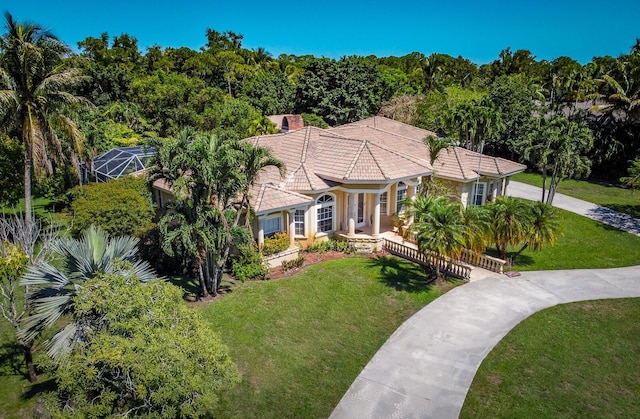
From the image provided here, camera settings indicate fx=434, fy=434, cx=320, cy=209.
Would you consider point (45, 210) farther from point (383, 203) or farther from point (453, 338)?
point (453, 338)

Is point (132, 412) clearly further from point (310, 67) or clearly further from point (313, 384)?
point (310, 67)

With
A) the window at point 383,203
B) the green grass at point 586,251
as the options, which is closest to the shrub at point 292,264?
the window at point 383,203

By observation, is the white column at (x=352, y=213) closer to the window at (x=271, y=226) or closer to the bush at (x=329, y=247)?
the bush at (x=329, y=247)

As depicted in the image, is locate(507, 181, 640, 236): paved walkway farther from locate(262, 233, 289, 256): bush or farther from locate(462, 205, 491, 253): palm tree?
locate(262, 233, 289, 256): bush

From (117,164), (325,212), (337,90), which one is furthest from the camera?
(337,90)

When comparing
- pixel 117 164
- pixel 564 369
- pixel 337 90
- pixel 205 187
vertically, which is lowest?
pixel 564 369

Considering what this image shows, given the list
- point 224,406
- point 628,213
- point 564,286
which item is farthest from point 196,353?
point 628,213

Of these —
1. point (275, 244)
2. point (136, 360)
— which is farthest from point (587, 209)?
point (136, 360)
